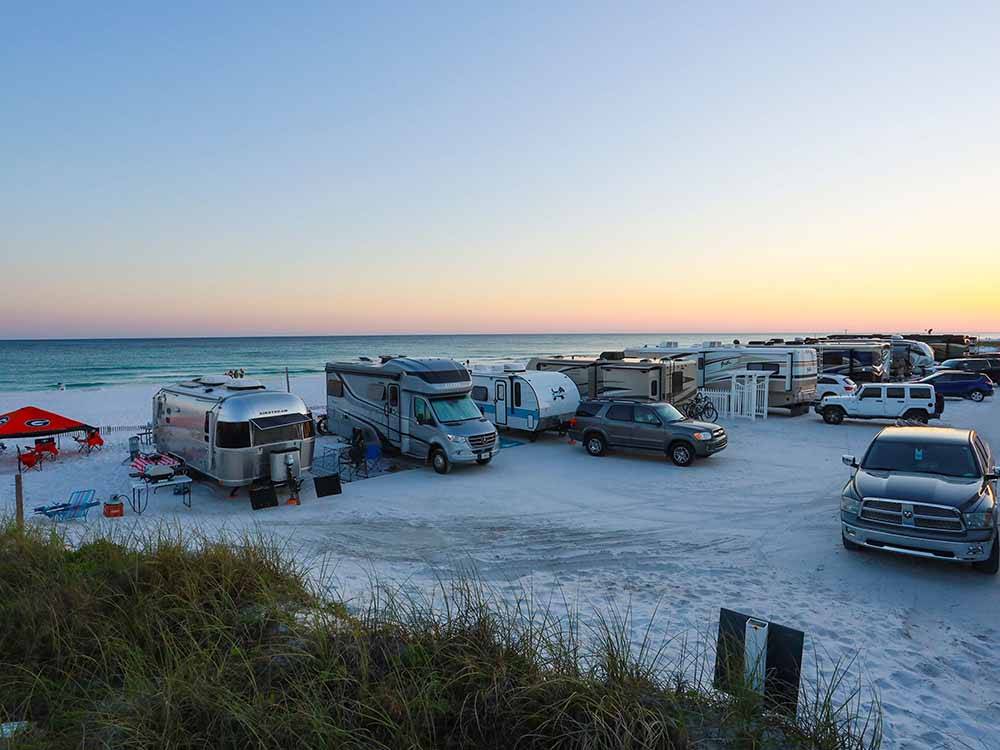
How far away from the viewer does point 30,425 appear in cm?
1565

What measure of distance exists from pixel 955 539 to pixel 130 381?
58232mm

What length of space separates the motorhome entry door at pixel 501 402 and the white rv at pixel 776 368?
970 cm

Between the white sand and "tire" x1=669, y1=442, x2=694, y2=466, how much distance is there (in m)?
0.34

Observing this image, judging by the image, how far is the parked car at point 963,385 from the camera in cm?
2652

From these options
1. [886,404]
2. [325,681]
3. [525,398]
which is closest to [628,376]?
[525,398]

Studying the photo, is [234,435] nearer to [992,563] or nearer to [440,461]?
[440,461]

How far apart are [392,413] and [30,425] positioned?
9517 mm

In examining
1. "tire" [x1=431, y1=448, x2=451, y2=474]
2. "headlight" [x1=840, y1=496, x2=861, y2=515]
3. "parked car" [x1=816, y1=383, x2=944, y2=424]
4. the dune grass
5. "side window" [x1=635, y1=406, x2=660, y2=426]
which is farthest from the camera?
"parked car" [x1=816, y1=383, x2=944, y2=424]

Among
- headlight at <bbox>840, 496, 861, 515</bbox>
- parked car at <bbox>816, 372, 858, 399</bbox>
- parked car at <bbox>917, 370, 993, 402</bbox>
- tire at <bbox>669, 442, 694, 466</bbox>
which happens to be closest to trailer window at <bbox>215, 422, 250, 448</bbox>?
tire at <bbox>669, 442, 694, 466</bbox>

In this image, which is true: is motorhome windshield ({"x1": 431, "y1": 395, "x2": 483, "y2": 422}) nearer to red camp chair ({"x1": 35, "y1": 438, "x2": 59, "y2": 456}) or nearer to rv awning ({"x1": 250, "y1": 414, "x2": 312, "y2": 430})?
rv awning ({"x1": 250, "y1": 414, "x2": 312, "y2": 430})

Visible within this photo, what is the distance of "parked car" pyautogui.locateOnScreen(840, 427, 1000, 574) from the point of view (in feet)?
23.9

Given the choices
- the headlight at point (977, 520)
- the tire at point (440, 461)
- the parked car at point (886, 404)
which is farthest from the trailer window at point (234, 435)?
the parked car at point (886, 404)

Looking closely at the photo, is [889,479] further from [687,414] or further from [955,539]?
[687,414]

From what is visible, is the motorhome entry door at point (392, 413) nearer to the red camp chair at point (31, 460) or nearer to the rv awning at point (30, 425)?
the rv awning at point (30, 425)
